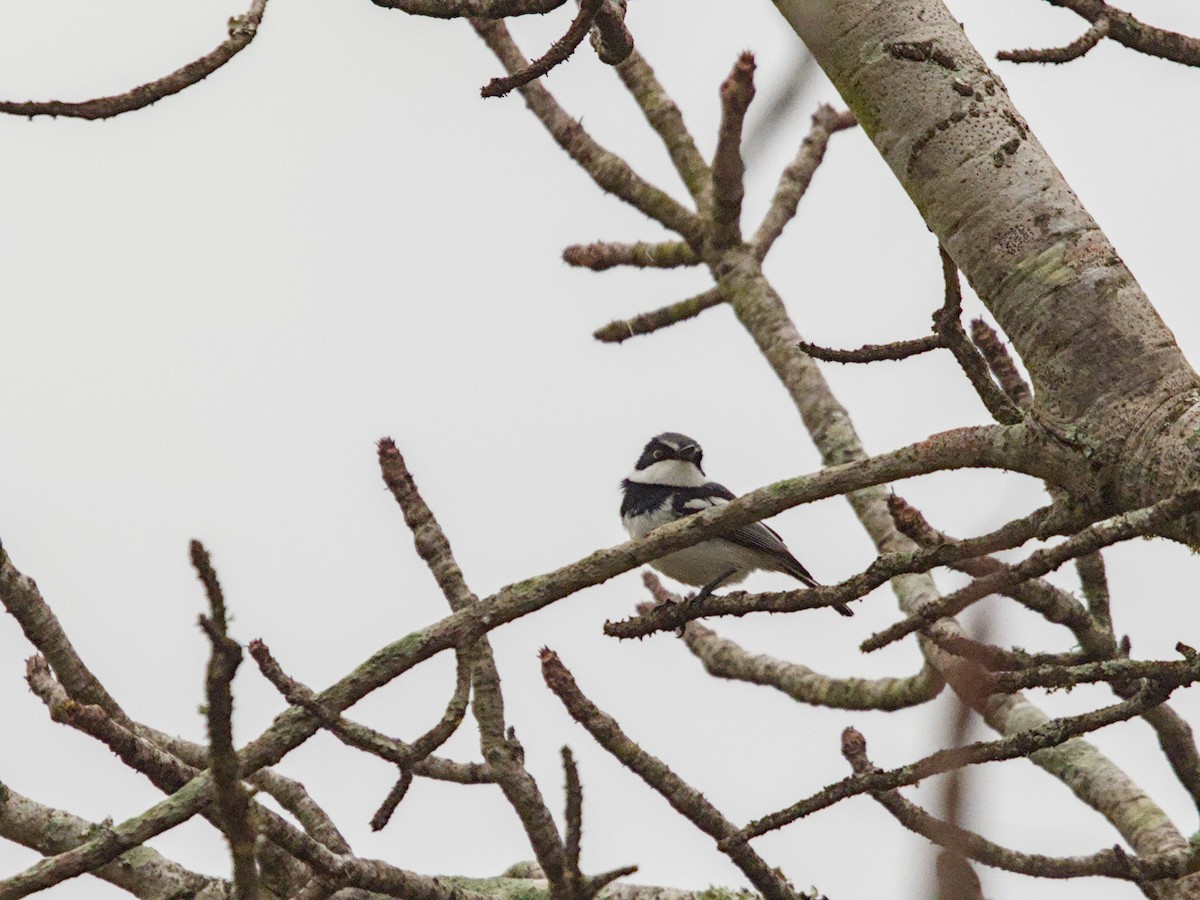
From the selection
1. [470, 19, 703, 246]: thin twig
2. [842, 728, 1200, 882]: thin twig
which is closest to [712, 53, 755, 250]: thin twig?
[470, 19, 703, 246]: thin twig

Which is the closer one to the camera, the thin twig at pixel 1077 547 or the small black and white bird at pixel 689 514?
the thin twig at pixel 1077 547

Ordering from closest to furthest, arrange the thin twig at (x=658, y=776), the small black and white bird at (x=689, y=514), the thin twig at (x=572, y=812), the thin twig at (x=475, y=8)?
the thin twig at (x=572, y=812) < the thin twig at (x=475, y=8) < the thin twig at (x=658, y=776) < the small black and white bird at (x=689, y=514)

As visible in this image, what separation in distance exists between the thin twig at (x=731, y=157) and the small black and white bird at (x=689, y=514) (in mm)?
1499

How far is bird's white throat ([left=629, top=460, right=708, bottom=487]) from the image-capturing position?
8.85 m

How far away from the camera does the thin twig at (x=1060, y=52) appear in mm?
3861

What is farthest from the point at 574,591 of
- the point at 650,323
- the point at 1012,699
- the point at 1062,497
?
the point at 650,323

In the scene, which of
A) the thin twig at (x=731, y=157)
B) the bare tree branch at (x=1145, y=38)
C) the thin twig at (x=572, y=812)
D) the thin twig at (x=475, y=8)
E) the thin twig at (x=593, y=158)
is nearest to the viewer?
the thin twig at (x=572, y=812)

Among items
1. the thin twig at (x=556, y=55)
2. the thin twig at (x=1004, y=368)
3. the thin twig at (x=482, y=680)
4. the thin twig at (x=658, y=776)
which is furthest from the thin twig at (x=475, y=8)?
the thin twig at (x=1004, y=368)

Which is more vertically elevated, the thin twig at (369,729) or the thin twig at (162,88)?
the thin twig at (162,88)

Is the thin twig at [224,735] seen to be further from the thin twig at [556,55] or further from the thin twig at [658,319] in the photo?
the thin twig at [658,319]

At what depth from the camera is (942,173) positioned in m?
3.60

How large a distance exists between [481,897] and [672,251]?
4767 millimetres

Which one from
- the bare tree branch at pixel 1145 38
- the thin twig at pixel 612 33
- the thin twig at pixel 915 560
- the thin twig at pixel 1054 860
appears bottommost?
the thin twig at pixel 1054 860

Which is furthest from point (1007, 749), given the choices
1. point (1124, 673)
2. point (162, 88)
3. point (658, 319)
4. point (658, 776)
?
point (658, 319)
